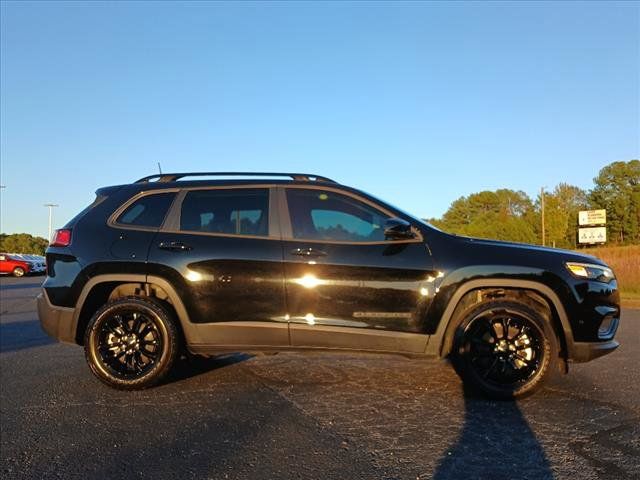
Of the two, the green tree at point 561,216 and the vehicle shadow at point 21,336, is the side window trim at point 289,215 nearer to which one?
the vehicle shadow at point 21,336

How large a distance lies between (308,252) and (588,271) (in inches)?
92.6

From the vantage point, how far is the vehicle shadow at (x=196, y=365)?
202 inches

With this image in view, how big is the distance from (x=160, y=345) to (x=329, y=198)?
1993 mm

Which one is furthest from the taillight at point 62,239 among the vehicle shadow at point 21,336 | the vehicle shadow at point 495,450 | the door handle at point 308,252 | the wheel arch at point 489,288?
the vehicle shadow at point 495,450

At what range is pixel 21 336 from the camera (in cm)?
792

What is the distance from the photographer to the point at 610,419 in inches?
149

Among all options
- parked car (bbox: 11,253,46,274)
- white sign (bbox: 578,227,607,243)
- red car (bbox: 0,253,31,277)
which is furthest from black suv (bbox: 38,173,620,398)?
white sign (bbox: 578,227,607,243)

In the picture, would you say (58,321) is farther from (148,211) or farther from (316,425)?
(316,425)

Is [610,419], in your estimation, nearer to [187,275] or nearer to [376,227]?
[376,227]

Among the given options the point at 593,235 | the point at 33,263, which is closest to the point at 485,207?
the point at 593,235

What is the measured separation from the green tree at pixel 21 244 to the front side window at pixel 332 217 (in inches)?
3977

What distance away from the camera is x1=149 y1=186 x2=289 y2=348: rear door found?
4.44 metres

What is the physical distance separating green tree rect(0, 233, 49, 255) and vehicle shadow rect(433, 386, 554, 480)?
102 m

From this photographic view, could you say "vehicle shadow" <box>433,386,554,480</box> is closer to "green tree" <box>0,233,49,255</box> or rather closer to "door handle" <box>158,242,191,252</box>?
"door handle" <box>158,242,191,252</box>
